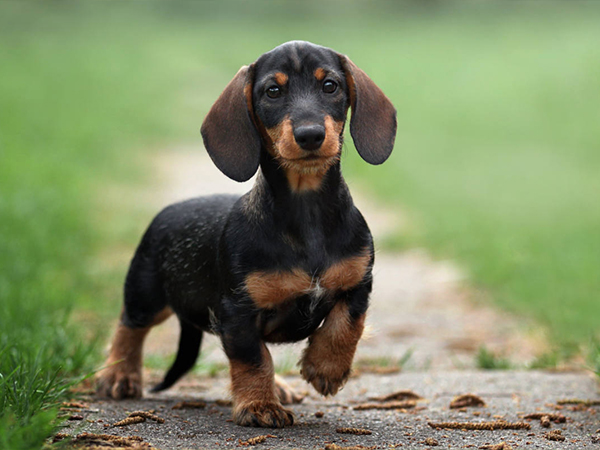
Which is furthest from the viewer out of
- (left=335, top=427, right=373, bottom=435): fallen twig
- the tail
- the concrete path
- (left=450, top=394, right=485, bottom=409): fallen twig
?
the tail

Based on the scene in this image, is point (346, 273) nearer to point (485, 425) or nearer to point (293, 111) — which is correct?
point (293, 111)

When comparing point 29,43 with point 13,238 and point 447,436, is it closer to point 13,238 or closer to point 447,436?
point 13,238

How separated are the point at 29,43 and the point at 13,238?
94.8 ft

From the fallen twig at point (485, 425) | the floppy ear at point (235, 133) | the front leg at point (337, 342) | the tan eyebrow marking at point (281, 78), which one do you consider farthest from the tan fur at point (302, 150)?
the fallen twig at point (485, 425)

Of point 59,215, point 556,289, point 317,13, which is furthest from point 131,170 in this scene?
point 317,13

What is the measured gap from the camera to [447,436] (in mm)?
4156

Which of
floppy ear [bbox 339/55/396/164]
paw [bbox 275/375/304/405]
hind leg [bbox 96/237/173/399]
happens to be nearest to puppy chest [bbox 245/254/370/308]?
floppy ear [bbox 339/55/396/164]

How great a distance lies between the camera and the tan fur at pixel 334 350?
4402 mm

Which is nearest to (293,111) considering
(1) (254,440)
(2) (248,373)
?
(2) (248,373)

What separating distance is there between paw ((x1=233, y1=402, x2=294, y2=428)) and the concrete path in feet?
0.17

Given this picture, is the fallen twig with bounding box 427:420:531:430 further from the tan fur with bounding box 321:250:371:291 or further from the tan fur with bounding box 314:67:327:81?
the tan fur with bounding box 314:67:327:81

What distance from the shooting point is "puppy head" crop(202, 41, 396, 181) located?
13.6 feet

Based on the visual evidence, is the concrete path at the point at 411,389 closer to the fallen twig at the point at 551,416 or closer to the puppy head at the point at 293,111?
the fallen twig at the point at 551,416

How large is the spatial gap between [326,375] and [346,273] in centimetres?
55
